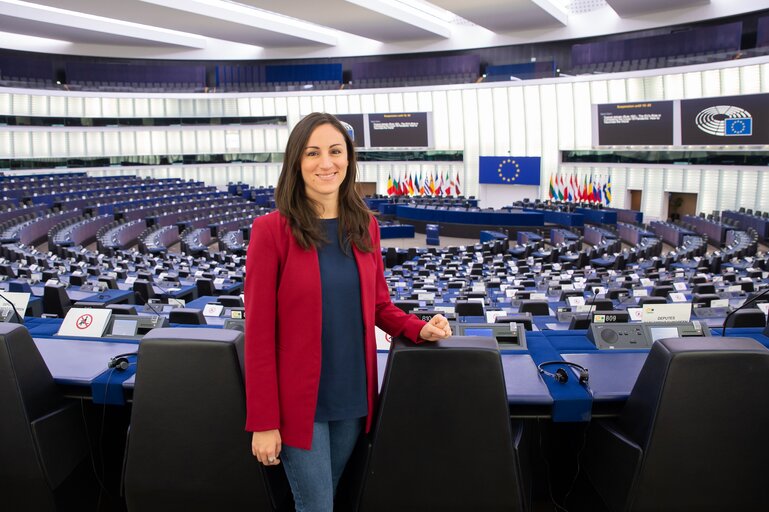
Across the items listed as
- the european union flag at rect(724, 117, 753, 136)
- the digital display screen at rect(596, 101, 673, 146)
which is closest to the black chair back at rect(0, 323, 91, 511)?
the european union flag at rect(724, 117, 753, 136)

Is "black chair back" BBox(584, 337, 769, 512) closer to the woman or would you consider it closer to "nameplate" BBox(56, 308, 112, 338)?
the woman

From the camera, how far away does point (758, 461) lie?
6.74 ft

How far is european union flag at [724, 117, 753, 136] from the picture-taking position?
74.1 ft

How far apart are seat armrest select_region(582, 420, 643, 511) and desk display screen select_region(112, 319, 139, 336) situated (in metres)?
2.54

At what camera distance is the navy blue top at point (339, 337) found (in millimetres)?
1970

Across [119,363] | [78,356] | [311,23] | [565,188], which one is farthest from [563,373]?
[311,23]

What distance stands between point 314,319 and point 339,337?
115 millimetres

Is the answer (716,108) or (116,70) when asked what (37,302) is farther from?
(116,70)

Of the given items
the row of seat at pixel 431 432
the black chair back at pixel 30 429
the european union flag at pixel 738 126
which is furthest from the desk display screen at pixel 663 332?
the european union flag at pixel 738 126

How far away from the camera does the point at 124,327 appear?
3.57 meters

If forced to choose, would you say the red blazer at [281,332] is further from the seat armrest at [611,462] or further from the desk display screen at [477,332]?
the desk display screen at [477,332]

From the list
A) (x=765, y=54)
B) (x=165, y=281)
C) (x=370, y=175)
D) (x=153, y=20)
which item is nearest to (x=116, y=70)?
(x=153, y=20)

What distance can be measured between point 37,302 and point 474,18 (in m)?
25.9

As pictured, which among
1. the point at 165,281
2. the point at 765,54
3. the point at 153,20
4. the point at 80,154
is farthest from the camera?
Result: the point at 80,154
